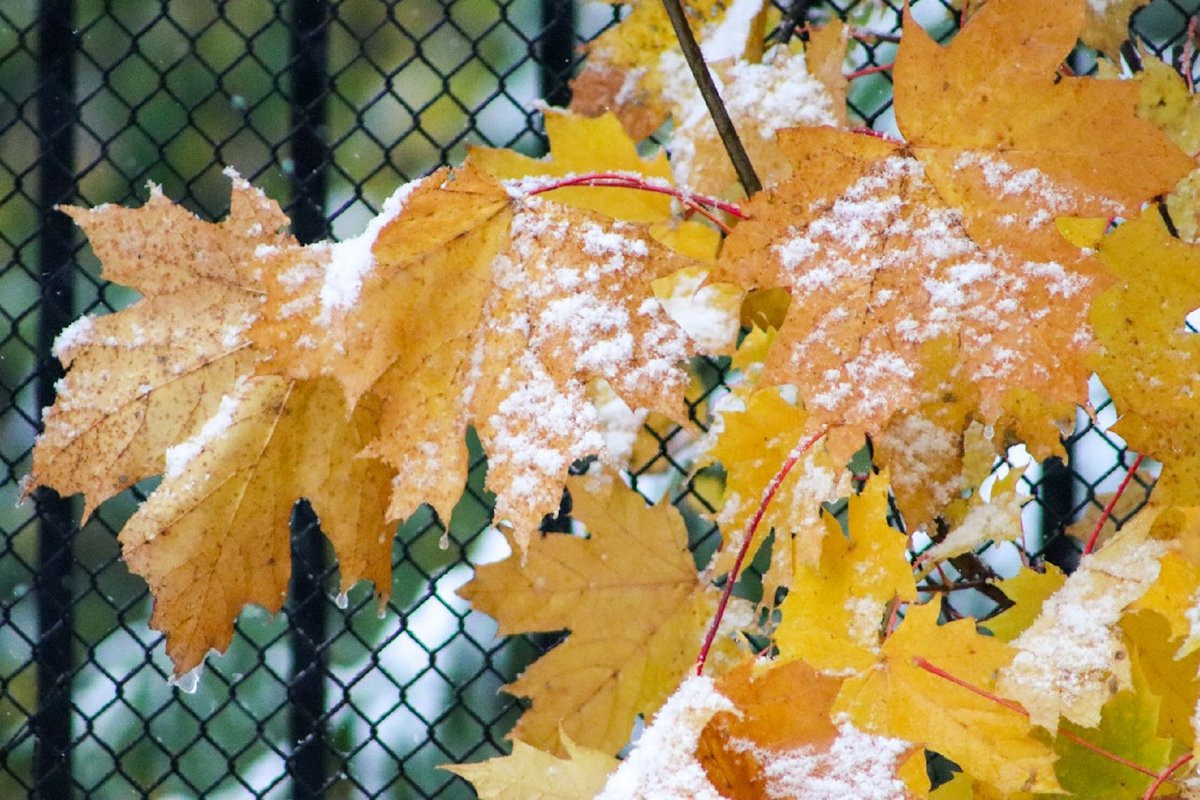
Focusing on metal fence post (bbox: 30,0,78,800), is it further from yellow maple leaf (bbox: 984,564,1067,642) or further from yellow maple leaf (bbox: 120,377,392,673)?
yellow maple leaf (bbox: 984,564,1067,642)

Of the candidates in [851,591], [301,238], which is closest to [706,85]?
[851,591]

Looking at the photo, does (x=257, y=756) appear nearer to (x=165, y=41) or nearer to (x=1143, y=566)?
(x=165, y=41)

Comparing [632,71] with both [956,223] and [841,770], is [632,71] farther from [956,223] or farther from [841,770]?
[841,770]

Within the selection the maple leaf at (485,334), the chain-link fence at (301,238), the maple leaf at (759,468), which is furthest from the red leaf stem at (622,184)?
the chain-link fence at (301,238)

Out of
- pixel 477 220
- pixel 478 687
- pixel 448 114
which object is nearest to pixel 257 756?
pixel 478 687

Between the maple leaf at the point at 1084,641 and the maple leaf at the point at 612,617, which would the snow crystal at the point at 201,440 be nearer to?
the maple leaf at the point at 612,617

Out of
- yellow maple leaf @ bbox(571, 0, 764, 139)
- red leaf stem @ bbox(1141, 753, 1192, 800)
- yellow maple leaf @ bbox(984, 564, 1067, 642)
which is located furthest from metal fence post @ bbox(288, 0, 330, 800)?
red leaf stem @ bbox(1141, 753, 1192, 800)
